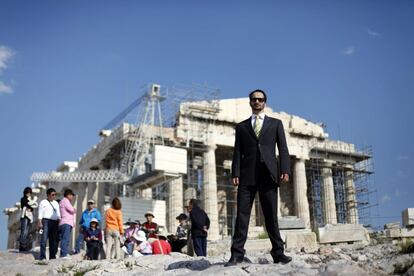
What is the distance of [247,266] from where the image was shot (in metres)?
6.96

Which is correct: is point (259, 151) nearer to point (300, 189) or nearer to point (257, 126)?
point (257, 126)

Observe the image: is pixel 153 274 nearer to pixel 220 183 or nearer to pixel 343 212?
pixel 220 183

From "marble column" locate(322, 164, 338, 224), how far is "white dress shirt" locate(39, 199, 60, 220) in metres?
31.3

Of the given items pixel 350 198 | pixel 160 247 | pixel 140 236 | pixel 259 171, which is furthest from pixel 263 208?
pixel 350 198

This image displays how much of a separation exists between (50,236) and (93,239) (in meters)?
0.98

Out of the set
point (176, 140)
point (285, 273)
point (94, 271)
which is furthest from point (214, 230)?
point (285, 273)

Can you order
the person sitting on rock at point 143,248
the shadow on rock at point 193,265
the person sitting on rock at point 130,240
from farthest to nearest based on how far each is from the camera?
the person sitting on rock at point 130,240, the person sitting on rock at point 143,248, the shadow on rock at point 193,265

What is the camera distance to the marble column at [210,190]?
36.1m

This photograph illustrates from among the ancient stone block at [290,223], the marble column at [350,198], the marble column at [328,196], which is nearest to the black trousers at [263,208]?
the ancient stone block at [290,223]

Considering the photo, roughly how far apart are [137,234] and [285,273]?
8.12m

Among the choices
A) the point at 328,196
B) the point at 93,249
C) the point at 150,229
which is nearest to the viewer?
the point at 93,249

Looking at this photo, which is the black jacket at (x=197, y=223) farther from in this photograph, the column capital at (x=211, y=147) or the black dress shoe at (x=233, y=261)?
the column capital at (x=211, y=147)

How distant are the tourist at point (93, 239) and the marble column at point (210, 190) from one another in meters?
22.1

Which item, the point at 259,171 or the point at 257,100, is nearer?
the point at 259,171
